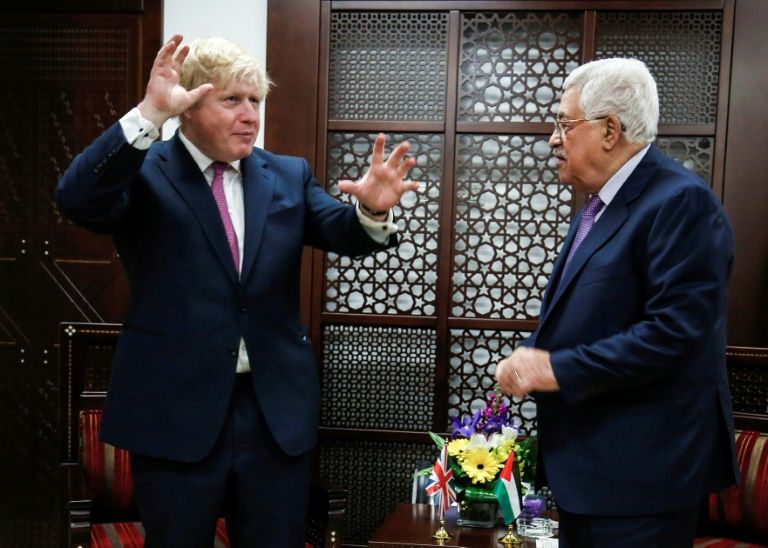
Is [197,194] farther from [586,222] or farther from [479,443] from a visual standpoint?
[479,443]

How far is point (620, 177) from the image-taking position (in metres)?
1.77

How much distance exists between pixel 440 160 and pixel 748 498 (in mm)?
1441

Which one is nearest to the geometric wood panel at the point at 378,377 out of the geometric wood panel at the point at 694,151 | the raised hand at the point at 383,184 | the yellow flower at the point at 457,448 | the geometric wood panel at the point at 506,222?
the geometric wood panel at the point at 506,222

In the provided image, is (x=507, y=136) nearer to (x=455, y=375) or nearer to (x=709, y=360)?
(x=455, y=375)

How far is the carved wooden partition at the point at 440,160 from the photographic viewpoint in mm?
2924

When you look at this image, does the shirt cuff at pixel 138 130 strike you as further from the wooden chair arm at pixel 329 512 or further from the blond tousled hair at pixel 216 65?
the wooden chair arm at pixel 329 512

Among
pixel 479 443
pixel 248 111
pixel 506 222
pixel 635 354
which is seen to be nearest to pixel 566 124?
pixel 635 354

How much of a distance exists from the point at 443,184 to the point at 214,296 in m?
1.39

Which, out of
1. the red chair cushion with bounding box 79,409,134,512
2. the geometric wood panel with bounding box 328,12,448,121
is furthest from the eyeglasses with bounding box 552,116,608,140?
the red chair cushion with bounding box 79,409,134,512

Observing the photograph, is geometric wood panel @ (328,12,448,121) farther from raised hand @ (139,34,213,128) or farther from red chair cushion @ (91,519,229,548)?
red chair cushion @ (91,519,229,548)

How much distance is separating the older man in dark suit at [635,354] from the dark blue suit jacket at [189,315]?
0.49 m

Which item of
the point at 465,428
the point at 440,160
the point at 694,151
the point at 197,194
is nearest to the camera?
the point at 197,194

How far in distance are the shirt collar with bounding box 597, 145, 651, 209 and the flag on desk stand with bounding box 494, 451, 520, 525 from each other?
2.98 ft

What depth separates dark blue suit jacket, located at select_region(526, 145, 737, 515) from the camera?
1.59m
